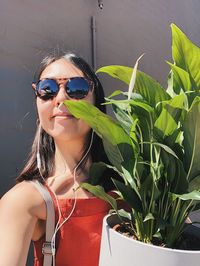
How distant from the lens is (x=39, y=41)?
8.19ft

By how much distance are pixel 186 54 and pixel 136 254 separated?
0.43 meters

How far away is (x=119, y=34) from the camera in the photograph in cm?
317

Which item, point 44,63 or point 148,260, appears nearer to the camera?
point 148,260

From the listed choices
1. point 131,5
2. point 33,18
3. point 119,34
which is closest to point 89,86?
point 33,18

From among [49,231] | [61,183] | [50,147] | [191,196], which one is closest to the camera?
[191,196]

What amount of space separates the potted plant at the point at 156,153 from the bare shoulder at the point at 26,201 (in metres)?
0.18

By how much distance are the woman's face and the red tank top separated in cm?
19

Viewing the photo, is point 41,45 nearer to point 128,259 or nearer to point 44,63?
point 44,63

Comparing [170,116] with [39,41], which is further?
[39,41]

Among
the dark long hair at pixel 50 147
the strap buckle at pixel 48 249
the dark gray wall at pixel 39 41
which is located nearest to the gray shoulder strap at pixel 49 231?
the strap buckle at pixel 48 249

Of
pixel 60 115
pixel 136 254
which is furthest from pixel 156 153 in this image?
pixel 60 115

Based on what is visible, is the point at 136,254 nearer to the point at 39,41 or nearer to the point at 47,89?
the point at 47,89

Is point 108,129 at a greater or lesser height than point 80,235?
greater

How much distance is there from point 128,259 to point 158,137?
26 centimetres
